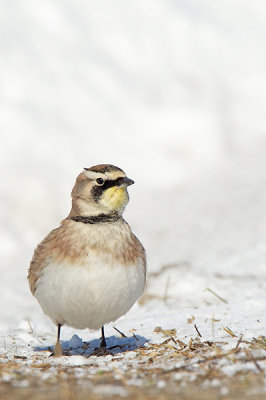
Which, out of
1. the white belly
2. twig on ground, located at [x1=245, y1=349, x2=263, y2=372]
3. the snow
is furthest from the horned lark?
the snow

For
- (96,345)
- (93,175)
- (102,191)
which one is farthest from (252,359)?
(96,345)

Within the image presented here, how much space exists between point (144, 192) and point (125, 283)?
705 centimetres

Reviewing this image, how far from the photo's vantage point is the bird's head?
200 inches

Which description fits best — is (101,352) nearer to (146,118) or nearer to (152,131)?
(152,131)

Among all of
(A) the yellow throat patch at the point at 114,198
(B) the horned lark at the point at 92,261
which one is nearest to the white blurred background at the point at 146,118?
(B) the horned lark at the point at 92,261

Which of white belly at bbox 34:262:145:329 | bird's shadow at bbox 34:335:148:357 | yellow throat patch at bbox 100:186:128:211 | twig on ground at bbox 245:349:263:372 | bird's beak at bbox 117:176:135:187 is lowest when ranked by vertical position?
bird's shadow at bbox 34:335:148:357

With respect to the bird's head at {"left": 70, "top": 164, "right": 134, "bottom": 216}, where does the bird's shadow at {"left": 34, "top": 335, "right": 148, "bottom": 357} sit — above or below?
below

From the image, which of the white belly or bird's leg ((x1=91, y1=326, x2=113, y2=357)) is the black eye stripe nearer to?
the white belly

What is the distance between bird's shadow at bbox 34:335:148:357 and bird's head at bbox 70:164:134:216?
114 cm

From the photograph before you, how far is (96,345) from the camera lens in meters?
5.79

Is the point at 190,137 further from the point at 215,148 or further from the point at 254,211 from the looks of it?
the point at 254,211

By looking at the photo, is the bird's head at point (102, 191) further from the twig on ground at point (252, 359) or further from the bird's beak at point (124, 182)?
the twig on ground at point (252, 359)

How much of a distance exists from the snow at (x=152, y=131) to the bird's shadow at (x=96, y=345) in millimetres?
1130

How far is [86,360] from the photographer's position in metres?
4.68
